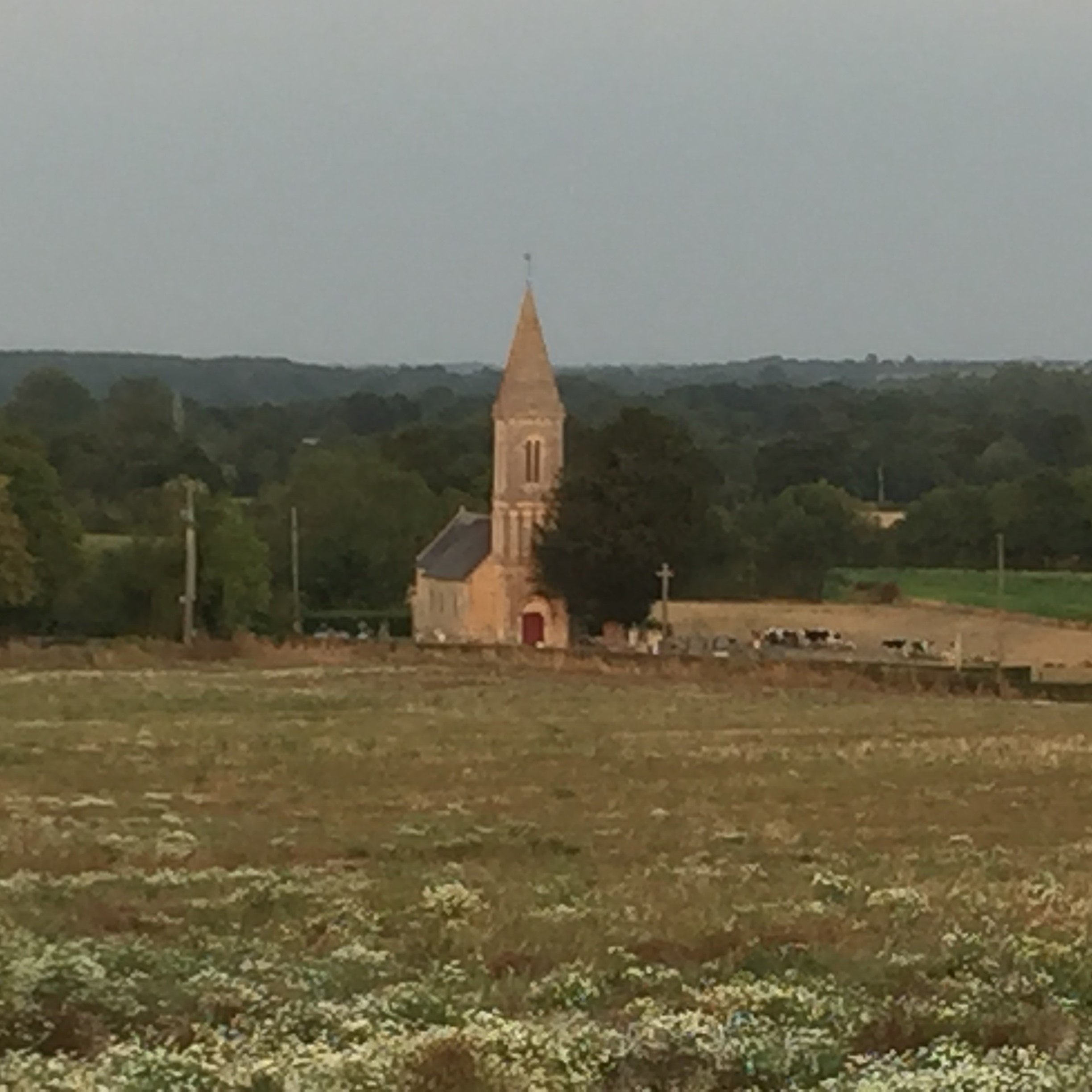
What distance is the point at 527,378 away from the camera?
288 ft

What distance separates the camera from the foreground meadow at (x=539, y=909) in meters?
9.94

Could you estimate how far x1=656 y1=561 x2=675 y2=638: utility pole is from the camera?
7925cm

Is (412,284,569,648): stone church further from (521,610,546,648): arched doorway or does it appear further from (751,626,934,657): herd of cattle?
(751,626,934,657): herd of cattle

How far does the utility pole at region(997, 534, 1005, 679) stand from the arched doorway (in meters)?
17.2

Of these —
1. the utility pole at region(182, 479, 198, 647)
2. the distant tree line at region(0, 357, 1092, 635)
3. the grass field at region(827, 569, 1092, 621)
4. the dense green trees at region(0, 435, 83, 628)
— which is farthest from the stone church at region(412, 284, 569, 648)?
the grass field at region(827, 569, 1092, 621)

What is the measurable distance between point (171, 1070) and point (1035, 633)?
7007cm

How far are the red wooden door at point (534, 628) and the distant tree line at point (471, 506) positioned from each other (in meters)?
2.10

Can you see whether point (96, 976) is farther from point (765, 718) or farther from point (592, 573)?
point (592, 573)

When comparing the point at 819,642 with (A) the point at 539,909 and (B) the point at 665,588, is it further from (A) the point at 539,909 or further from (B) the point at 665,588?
(A) the point at 539,909

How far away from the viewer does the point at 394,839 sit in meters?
20.1

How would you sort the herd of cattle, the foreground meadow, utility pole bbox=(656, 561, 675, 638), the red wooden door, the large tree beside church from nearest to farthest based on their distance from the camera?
1. the foreground meadow
2. the herd of cattle
3. utility pole bbox=(656, 561, 675, 638)
4. the large tree beside church
5. the red wooden door

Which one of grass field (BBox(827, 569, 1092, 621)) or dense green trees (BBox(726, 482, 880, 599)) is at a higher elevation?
dense green trees (BBox(726, 482, 880, 599))

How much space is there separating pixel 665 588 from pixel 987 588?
35.7m

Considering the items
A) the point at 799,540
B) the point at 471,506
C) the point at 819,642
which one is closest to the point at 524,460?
the point at 819,642
